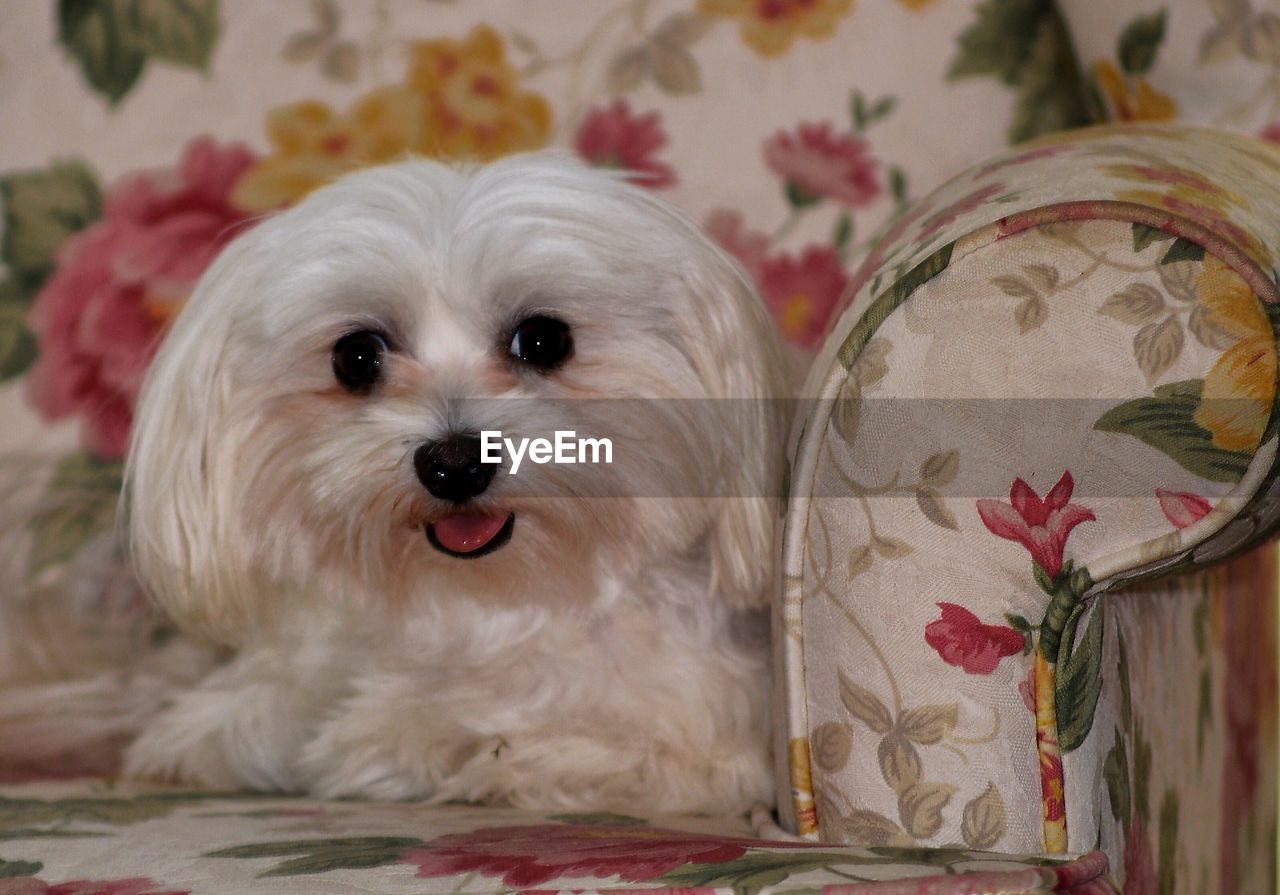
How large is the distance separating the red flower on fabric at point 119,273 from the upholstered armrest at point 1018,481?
0.92 metres

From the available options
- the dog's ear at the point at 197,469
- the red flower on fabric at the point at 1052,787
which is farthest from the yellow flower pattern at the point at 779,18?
the red flower on fabric at the point at 1052,787

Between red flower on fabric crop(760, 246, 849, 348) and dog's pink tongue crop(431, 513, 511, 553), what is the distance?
1.55 feet

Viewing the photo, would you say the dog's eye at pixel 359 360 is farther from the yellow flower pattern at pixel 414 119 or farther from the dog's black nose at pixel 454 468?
the yellow flower pattern at pixel 414 119

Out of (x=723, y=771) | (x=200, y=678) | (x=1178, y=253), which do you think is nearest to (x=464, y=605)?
(x=723, y=771)

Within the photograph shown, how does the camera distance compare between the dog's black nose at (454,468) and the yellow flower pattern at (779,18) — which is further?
the yellow flower pattern at (779,18)

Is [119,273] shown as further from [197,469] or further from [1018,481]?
[1018,481]

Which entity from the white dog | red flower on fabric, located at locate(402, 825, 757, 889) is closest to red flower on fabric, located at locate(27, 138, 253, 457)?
the white dog

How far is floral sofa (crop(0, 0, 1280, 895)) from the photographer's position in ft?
2.59

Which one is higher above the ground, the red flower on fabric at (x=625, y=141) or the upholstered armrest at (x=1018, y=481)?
the red flower on fabric at (x=625, y=141)

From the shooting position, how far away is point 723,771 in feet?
3.69

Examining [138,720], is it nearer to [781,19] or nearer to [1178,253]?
[781,19]

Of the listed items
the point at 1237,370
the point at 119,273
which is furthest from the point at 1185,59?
the point at 119,273

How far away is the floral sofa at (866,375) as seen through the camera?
79 cm

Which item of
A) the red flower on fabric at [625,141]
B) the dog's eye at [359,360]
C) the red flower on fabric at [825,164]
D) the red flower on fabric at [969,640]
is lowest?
the red flower on fabric at [969,640]
